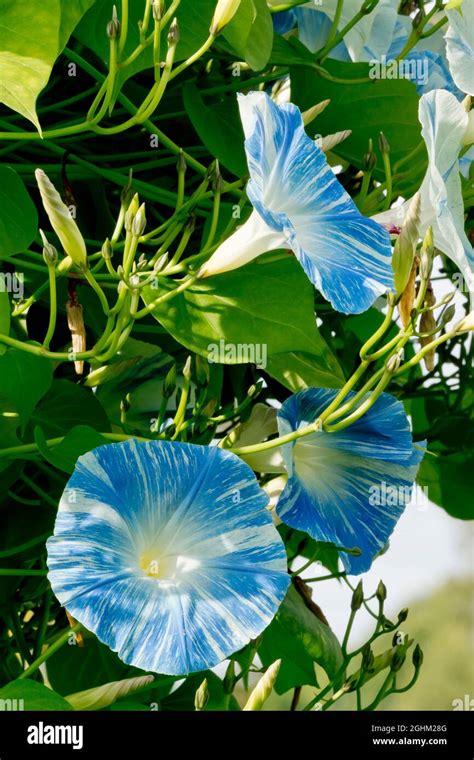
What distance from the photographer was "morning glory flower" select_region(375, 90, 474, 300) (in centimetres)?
42

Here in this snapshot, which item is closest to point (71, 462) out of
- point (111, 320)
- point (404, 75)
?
point (111, 320)

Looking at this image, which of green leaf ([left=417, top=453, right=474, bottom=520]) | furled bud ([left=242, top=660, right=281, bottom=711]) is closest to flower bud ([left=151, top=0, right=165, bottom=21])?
furled bud ([left=242, top=660, right=281, bottom=711])

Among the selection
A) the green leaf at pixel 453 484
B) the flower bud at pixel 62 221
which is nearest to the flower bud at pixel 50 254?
the flower bud at pixel 62 221

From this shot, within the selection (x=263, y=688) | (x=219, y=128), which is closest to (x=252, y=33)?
(x=219, y=128)

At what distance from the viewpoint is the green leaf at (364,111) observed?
1.81 ft

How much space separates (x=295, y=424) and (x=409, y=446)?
0.21 ft

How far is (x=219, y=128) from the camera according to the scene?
Result: 1.66 feet

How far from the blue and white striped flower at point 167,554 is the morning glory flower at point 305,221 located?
3.3 inches

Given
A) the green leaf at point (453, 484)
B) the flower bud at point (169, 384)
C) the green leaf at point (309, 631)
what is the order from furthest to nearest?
the green leaf at point (453, 484) < the green leaf at point (309, 631) < the flower bud at point (169, 384)

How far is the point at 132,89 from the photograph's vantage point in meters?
0.55

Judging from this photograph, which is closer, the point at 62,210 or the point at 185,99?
the point at 62,210

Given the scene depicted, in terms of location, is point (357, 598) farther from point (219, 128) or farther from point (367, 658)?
point (219, 128)

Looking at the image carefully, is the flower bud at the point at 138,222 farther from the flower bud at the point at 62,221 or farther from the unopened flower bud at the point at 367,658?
the unopened flower bud at the point at 367,658
